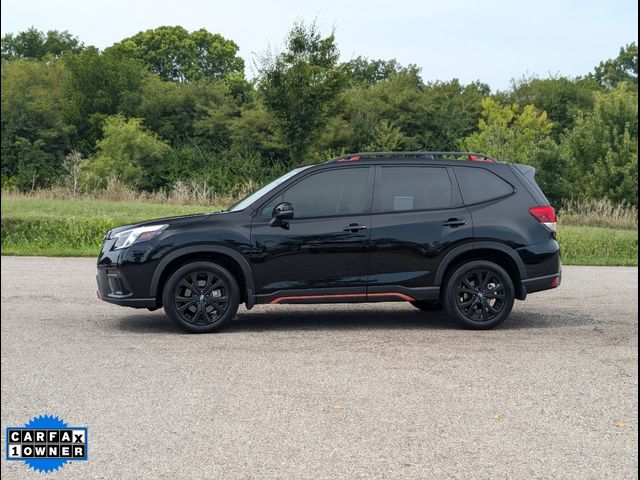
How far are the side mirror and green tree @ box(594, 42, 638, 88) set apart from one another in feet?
277

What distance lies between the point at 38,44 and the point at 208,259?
59267mm

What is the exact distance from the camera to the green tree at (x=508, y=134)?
34719 millimetres

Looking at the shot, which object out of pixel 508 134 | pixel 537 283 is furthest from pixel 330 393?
pixel 508 134

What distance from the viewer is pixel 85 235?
18750 millimetres

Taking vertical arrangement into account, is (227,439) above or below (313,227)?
below

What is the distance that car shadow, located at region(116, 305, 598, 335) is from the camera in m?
9.06

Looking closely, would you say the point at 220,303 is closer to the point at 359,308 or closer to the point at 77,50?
the point at 359,308

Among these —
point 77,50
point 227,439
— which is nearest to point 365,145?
point 77,50

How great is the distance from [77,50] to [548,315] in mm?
58270

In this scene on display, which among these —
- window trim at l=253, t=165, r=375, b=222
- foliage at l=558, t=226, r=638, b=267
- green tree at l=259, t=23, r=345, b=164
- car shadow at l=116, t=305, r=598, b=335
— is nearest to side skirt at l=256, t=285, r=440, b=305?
car shadow at l=116, t=305, r=598, b=335

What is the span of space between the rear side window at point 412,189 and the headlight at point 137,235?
7.73 ft

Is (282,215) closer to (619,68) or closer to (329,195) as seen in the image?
(329,195)

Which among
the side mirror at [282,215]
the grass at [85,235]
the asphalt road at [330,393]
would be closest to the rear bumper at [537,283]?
the asphalt road at [330,393]

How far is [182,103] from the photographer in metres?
51.2
